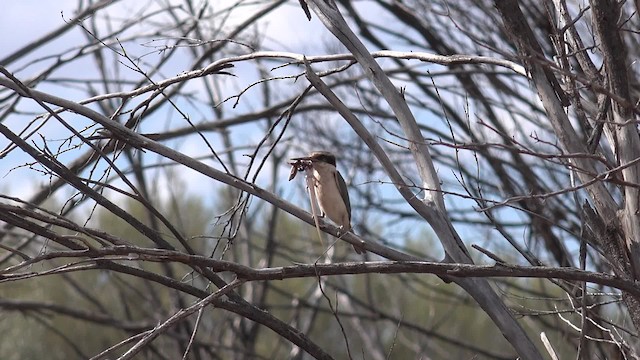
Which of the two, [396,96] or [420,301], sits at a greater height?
[420,301]

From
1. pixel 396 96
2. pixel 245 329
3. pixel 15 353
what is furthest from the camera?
pixel 15 353

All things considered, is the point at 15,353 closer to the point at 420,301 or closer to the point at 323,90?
the point at 420,301

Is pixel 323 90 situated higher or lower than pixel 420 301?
lower

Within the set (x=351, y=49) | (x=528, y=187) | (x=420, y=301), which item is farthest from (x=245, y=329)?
(x=420, y=301)

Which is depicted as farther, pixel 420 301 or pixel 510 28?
pixel 420 301

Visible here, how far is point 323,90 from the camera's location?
2586 millimetres

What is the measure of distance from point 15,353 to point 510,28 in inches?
464

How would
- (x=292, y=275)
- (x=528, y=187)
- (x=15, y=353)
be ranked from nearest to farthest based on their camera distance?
(x=292, y=275) → (x=528, y=187) → (x=15, y=353)

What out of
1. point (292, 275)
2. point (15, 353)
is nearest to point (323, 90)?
point (292, 275)

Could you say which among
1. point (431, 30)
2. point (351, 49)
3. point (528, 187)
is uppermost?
point (431, 30)

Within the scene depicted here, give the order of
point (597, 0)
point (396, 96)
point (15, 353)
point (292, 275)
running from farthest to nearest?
point (15, 353) < point (396, 96) < point (597, 0) < point (292, 275)

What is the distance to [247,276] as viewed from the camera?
237 cm

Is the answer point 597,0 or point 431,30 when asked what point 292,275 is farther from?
point 431,30

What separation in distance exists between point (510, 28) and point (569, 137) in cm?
35
